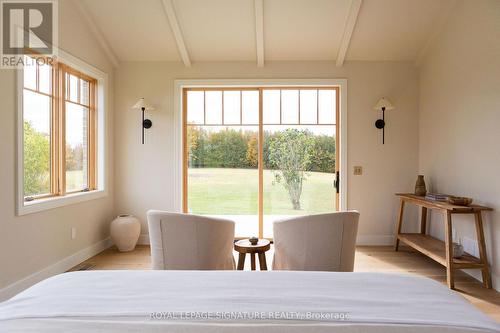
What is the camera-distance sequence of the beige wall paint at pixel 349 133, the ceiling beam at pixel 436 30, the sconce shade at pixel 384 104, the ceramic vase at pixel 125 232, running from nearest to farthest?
1. the ceiling beam at pixel 436 30
2. the ceramic vase at pixel 125 232
3. the sconce shade at pixel 384 104
4. the beige wall paint at pixel 349 133

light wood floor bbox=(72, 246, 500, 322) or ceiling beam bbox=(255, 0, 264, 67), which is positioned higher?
ceiling beam bbox=(255, 0, 264, 67)

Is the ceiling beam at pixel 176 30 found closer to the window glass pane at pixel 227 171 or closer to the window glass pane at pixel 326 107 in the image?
the window glass pane at pixel 227 171

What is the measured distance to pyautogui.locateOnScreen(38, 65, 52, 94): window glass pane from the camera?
334 cm

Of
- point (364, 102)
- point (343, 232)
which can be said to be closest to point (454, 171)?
point (364, 102)

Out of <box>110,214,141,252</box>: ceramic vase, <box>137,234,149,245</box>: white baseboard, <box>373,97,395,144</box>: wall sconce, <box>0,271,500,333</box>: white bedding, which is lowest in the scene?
<box>137,234,149,245</box>: white baseboard

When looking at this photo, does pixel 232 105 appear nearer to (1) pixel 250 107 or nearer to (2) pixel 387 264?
(1) pixel 250 107

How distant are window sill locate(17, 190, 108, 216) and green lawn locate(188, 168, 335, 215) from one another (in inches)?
54.1

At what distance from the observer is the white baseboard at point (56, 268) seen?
281 cm

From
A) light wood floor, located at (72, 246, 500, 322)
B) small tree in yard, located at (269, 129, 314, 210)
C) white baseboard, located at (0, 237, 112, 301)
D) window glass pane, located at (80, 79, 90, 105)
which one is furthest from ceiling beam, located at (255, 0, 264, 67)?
white baseboard, located at (0, 237, 112, 301)

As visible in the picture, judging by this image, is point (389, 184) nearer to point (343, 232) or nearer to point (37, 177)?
point (343, 232)

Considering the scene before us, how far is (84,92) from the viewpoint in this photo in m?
4.23

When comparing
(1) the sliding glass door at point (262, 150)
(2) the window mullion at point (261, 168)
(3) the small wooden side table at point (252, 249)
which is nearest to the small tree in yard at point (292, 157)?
(1) the sliding glass door at point (262, 150)

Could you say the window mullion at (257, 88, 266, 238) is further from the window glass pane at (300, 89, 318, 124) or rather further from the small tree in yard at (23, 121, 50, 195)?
the small tree in yard at (23, 121, 50, 195)

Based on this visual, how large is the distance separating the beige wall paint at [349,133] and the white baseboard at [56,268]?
2.14 ft
